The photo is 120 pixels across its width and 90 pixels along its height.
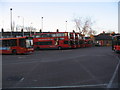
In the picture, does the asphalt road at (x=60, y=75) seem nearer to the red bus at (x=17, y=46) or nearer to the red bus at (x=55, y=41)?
the red bus at (x=17, y=46)

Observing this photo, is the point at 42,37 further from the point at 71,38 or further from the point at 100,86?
the point at 100,86

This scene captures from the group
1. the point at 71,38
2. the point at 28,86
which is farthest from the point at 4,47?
the point at 28,86

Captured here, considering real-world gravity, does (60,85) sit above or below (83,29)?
below

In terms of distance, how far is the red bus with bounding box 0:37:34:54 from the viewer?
97.0ft

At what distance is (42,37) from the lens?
155ft

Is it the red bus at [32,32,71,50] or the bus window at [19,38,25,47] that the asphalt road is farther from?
the red bus at [32,32,71,50]

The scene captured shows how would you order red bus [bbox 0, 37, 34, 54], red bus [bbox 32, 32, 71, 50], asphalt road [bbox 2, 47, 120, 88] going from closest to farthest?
asphalt road [bbox 2, 47, 120, 88]
red bus [bbox 0, 37, 34, 54]
red bus [bbox 32, 32, 71, 50]

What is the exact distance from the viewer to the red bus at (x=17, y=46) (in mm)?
29562

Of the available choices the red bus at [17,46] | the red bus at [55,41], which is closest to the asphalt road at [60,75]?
the red bus at [17,46]

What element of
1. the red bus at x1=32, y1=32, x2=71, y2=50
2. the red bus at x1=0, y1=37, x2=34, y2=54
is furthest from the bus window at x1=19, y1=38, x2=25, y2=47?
the red bus at x1=32, y1=32, x2=71, y2=50

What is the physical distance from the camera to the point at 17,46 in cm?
2984

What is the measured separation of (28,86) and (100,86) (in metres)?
2.92

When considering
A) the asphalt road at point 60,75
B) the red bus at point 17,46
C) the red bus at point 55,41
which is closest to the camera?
the asphalt road at point 60,75

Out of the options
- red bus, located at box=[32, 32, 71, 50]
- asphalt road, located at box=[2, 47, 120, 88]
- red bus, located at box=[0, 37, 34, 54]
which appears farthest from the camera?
red bus, located at box=[32, 32, 71, 50]
